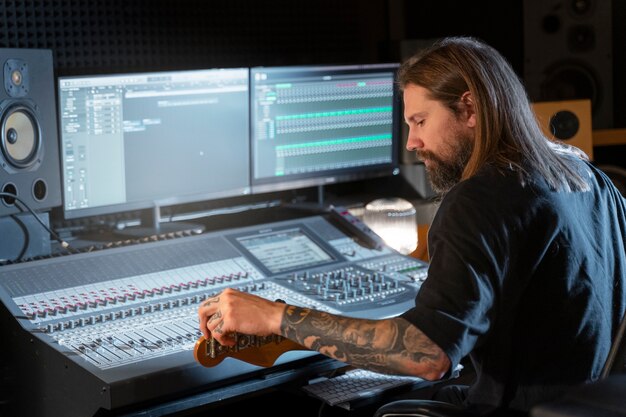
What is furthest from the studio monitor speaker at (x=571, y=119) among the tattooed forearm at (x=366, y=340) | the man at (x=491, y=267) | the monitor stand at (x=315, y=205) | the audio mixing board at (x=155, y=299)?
the tattooed forearm at (x=366, y=340)

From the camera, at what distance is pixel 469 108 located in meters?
1.94

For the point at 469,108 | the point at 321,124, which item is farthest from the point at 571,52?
the point at 469,108

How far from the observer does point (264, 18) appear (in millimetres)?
3463

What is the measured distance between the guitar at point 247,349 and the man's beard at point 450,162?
18.6 inches

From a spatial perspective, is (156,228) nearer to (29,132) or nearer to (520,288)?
(29,132)

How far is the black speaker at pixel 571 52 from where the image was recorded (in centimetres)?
395

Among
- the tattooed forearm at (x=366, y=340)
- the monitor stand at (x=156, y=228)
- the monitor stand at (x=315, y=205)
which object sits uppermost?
the monitor stand at (x=315, y=205)

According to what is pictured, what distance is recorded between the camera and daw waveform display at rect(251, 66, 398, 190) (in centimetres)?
312

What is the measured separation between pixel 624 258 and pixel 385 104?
156 centimetres

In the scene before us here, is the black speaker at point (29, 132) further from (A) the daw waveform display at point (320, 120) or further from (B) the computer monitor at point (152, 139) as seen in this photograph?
(A) the daw waveform display at point (320, 120)

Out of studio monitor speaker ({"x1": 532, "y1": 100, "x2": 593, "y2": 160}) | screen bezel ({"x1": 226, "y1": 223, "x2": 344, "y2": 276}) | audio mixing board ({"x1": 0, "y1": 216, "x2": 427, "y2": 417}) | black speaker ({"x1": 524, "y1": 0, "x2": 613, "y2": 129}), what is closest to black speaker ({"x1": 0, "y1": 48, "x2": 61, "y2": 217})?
audio mixing board ({"x1": 0, "y1": 216, "x2": 427, "y2": 417})

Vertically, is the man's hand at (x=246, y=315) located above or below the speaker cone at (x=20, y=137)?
below

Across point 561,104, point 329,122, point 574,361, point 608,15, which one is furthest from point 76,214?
point 608,15

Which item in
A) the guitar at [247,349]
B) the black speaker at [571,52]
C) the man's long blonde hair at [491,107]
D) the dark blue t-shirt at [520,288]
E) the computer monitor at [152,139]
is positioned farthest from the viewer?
the black speaker at [571,52]
